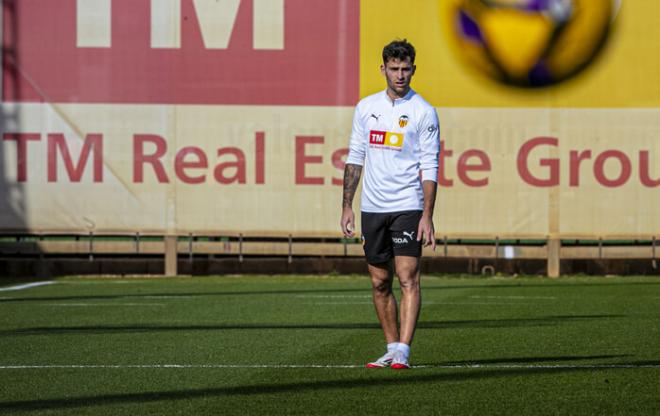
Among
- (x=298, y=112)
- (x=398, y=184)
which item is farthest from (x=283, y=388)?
(x=298, y=112)

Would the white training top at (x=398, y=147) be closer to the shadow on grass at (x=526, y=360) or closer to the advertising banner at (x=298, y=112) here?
the shadow on grass at (x=526, y=360)

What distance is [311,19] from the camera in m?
20.9

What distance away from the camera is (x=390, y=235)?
8539mm

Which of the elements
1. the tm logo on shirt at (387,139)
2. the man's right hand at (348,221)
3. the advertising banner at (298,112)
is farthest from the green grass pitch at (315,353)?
the advertising banner at (298,112)

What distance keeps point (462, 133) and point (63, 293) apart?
22.5 ft

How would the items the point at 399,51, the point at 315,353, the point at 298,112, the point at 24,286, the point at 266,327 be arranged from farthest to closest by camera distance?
the point at 298,112 → the point at 24,286 → the point at 266,327 → the point at 315,353 → the point at 399,51

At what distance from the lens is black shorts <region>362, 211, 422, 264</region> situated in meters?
8.42

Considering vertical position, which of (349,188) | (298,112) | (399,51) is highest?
(298,112)

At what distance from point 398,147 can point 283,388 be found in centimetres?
183

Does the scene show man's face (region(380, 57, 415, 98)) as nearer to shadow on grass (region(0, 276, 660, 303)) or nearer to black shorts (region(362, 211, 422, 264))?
black shorts (region(362, 211, 422, 264))

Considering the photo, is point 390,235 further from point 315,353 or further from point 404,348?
point 315,353

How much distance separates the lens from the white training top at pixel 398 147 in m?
8.36

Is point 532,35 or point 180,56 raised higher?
point 532,35

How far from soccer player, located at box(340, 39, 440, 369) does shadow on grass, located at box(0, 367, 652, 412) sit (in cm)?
47
